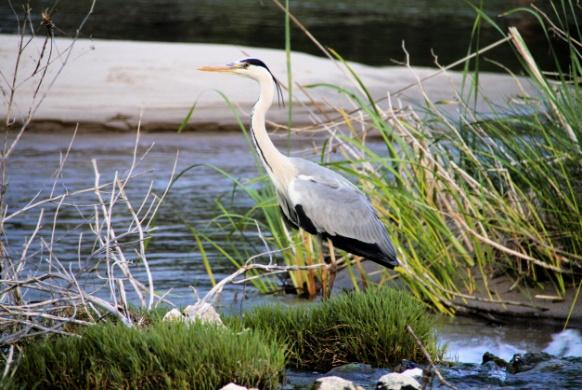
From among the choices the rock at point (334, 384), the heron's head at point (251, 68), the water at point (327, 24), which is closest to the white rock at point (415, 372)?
the rock at point (334, 384)

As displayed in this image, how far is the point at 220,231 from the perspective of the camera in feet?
25.4

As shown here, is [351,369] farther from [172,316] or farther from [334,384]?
[172,316]

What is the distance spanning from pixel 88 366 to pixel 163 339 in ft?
0.91

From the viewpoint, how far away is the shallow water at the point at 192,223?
14.8 feet

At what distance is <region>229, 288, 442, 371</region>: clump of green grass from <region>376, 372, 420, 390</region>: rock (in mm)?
410

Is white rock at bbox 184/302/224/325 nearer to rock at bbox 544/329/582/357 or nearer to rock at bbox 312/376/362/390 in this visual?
rock at bbox 312/376/362/390

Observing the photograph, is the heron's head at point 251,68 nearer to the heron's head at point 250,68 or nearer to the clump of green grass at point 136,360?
the heron's head at point 250,68

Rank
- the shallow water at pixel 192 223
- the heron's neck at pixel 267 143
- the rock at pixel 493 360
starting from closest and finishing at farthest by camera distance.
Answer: the shallow water at pixel 192 223
the rock at pixel 493 360
the heron's neck at pixel 267 143

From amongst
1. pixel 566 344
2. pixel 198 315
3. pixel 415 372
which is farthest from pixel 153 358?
pixel 566 344

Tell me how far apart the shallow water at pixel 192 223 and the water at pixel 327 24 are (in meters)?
6.04

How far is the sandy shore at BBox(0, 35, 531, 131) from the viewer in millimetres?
11195

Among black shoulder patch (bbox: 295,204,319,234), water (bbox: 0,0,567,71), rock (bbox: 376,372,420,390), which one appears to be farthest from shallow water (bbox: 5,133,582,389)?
water (bbox: 0,0,567,71)

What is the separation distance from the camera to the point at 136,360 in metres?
3.68

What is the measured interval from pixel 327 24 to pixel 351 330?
16.8m
